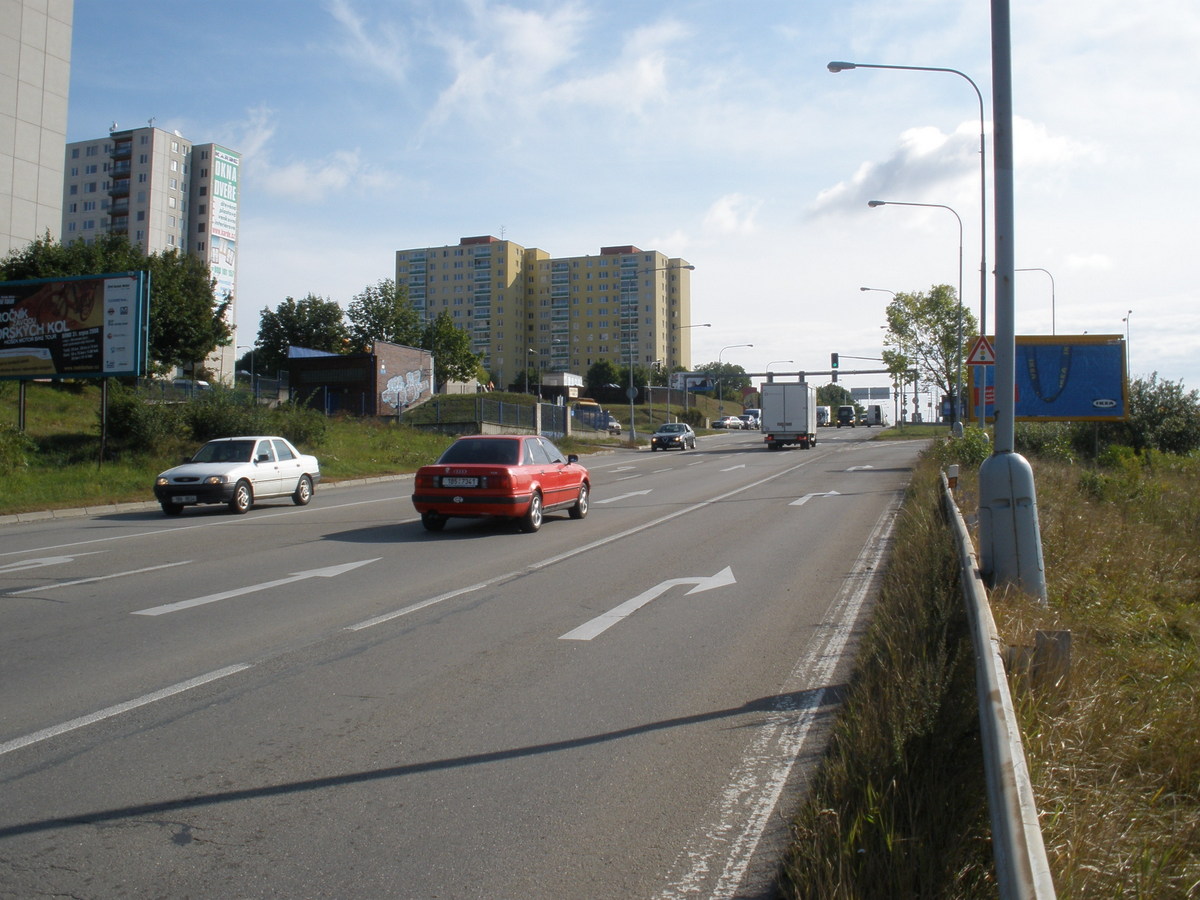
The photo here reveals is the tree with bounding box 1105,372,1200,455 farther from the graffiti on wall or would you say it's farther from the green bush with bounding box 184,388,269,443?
the graffiti on wall

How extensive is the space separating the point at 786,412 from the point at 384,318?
67398 millimetres

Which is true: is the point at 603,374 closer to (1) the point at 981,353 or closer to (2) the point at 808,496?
(1) the point at 981,353

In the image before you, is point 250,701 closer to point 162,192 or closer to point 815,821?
point 815,821

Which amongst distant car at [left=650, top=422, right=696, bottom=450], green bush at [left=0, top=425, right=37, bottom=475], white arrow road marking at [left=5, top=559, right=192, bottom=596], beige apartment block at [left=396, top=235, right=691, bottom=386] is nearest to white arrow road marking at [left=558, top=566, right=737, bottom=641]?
white arrow road marking at [left=5, top=559, right=192, bottom=596]

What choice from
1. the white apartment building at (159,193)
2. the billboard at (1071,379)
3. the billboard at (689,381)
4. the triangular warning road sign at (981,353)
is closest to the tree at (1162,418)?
the billboard at (1071,379)

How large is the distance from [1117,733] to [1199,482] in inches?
829

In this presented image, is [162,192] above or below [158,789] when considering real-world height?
above

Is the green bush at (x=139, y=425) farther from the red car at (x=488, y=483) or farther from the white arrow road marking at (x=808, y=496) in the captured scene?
the white arrow road marking at (x=808, y=496)

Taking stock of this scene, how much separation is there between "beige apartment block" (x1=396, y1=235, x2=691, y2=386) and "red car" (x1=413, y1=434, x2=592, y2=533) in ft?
475

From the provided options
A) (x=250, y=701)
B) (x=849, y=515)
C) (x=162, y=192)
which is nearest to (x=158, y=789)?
(x=250, y=701)

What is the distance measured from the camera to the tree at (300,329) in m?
112

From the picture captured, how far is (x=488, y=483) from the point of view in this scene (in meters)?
14.9

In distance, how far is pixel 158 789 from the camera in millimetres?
4488

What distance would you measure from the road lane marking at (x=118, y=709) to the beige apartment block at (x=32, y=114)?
5352 centimetres
